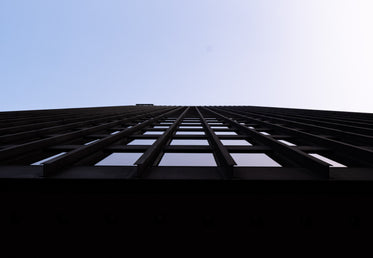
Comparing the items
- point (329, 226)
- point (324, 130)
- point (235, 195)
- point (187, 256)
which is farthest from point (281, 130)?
point (187, 256)

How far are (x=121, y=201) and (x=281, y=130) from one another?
7.32 metres

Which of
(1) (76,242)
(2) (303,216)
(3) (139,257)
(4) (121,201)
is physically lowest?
(3) (139,257)

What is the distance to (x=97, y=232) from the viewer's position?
2.29 m

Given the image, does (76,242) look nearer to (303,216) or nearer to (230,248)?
(230,248)

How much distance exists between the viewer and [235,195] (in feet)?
7.62

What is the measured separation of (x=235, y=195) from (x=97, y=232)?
1984 mm

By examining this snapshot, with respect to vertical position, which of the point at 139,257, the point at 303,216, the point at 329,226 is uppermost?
the point at 303,216

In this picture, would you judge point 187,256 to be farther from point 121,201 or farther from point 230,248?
point 121,201

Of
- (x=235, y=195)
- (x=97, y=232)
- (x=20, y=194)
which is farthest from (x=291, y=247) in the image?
(x=20, y=194)

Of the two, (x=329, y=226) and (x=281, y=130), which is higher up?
(x=281, y=130)

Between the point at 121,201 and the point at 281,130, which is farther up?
the point at 281,130

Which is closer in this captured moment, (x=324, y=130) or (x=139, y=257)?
(x=139, y=257)

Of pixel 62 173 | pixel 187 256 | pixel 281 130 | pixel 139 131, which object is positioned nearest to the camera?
pixel 187 256

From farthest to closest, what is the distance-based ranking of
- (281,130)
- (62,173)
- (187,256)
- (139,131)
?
(139,131)
(281,130)
(62,173)
(187,256)
